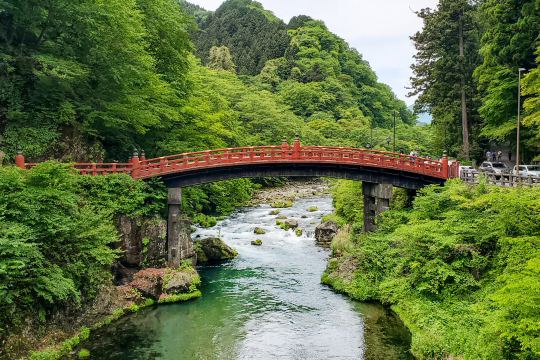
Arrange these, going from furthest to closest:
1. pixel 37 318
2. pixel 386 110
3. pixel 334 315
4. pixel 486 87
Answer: pixel 386 110
pixel 486 87
pixel 334 315
pixel 37 318

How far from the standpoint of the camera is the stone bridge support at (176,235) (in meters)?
25.2

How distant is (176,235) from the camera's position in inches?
1000

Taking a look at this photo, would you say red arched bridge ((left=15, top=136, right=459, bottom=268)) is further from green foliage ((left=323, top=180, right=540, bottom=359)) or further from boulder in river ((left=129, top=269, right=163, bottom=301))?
boulder in river ((left=129, top=269, right=163, bottom=301))

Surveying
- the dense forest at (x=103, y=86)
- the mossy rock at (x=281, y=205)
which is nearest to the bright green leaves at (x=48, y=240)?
the dense forest at (x=103, y=86)

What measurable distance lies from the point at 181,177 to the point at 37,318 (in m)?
11.7

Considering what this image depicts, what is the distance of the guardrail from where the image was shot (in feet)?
73.9

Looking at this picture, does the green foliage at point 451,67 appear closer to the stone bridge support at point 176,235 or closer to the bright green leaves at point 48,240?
the stone bridge support at point 176,235

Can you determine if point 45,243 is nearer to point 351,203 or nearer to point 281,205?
point 351,203

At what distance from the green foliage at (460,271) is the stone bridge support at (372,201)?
136 cm

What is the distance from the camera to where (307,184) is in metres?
66.1

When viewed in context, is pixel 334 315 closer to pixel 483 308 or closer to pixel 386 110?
pixel 483 308

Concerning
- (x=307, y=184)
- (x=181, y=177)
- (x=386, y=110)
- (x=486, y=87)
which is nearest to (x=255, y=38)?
(x=386, y=110)

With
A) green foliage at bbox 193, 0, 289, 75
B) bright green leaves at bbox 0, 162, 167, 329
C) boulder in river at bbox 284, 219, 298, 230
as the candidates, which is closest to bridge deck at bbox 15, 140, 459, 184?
bright green leaves at bbox 0, 162, 167, 329

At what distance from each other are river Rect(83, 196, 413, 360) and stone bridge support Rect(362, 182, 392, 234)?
425 cm
